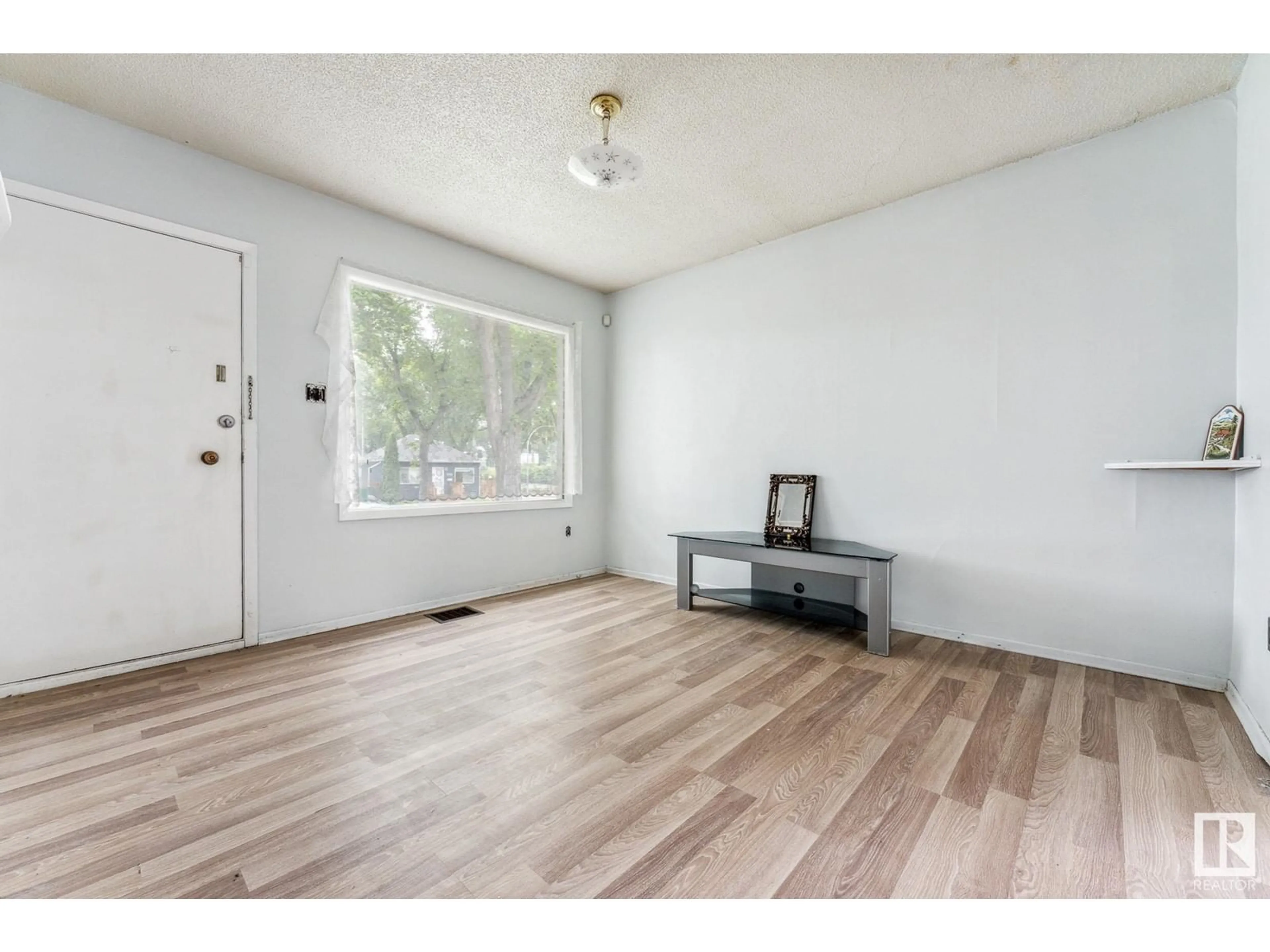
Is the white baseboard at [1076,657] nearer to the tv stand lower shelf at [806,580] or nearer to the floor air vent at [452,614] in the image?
the tv stand lower shelf at [806,580]

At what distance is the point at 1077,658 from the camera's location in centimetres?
247

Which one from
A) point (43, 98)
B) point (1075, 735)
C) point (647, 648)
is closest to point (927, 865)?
point (1075, 735)

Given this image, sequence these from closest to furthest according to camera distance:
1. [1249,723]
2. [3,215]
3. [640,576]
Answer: [3,215], [1249,723], [640,576]

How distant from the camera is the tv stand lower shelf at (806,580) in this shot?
263 cm

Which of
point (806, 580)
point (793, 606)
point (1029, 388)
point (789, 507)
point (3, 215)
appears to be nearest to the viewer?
point (3, 215)

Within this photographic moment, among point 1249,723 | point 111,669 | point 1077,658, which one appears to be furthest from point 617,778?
point 111,669

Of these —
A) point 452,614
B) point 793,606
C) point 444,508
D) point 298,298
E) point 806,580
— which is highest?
point 298,298

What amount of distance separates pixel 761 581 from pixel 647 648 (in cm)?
124

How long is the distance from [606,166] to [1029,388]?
234 cm

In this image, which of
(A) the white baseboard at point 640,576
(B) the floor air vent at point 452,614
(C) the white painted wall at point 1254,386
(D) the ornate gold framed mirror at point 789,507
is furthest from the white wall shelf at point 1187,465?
(B) the floor air vent at point 452,614

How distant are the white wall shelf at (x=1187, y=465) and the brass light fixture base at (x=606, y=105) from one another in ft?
8.59

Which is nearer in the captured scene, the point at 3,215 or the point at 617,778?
the point at 3,215

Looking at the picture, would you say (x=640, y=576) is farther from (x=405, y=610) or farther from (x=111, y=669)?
(x=111, y=669)
